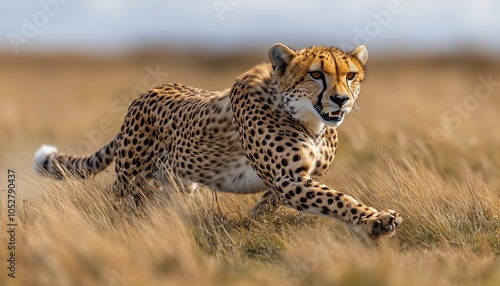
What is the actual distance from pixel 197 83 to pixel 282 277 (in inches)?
626

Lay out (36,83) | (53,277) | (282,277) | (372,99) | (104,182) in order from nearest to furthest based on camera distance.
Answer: (53,277), (282,277), (104,182), (372,99), (36,83)

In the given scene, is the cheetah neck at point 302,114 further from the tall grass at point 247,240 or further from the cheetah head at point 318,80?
the tall grass at point 247,240

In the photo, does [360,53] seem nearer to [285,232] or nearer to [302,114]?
[302,114]

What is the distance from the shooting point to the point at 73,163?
596cm

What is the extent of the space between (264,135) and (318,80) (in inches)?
16.4

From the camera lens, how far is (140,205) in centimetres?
540

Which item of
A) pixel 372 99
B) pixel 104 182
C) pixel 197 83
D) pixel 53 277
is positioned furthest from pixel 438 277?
pixel 197 83

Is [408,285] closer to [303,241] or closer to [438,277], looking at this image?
[438,277]

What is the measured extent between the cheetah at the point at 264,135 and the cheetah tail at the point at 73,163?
0.56 ft

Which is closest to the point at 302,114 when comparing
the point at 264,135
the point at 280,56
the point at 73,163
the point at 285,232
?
the point at 264,135

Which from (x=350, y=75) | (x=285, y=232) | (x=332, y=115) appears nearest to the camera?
(x=332, y=115)

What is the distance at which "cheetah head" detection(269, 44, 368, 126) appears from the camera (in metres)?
4.42

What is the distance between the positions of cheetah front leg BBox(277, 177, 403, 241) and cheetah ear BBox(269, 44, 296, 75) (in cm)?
61

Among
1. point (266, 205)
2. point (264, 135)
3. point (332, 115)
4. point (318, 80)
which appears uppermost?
→ point (318, 80)
